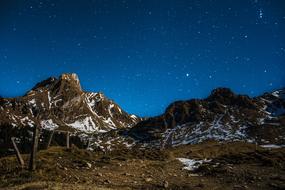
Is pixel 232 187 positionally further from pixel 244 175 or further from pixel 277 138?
pixel 277 138

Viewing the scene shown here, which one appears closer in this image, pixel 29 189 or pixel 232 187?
pixel 29 189

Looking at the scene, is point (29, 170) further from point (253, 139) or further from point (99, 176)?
point (253, 139)

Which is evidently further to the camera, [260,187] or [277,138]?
[277,138]

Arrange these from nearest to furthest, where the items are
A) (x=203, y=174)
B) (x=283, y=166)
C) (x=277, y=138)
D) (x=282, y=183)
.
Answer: (x=282, y=183) → (x=203, y=174) → (x=283, y=166) → (x=277, y=138)

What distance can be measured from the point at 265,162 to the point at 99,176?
21684 mm

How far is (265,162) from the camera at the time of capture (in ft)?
117

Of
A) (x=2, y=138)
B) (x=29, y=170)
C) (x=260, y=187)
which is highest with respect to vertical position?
(x=2, y=138)

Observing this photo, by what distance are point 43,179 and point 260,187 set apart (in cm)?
1516

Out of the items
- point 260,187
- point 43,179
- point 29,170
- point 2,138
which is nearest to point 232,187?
point 260,187

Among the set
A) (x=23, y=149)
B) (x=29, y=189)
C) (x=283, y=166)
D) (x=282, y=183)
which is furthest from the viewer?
(x=23, y=149)

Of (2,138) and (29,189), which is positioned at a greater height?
(2,138)

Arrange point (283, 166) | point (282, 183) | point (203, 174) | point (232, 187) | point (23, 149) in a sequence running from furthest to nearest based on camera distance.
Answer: point (23, 149), point (283, 166), point (203, 174), point (282, 183), point (232, 187)

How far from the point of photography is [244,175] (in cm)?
2575

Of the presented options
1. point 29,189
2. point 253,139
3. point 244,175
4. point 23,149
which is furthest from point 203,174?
point 253,139
